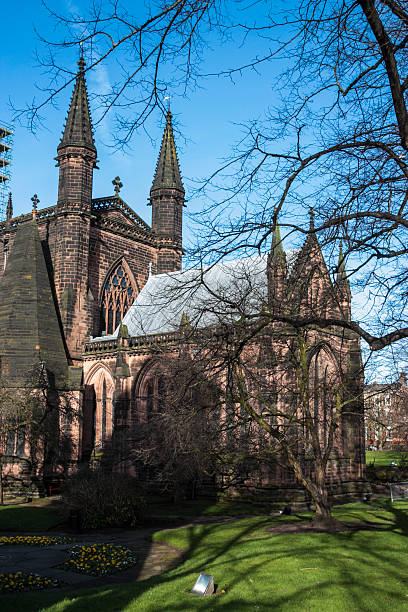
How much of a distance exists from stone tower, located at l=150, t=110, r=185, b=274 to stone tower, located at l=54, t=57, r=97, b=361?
21.2ft

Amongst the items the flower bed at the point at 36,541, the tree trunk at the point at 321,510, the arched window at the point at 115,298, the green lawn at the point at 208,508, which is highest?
the arched window at the point at 115,298

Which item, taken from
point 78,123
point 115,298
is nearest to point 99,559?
point 115,298

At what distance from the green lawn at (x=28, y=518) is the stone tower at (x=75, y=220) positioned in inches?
411

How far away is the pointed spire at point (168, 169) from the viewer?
39.1 metres

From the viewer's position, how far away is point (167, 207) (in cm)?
3962

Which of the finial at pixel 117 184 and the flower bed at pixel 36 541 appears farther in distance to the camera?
the finial at pixel 117 184

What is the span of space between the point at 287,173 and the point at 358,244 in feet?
4.26

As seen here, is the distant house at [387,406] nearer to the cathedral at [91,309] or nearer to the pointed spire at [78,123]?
the cathedral at [91,309]

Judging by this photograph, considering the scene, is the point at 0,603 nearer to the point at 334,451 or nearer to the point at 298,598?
the point at 298,598

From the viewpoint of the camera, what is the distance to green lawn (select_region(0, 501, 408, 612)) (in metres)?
8.48

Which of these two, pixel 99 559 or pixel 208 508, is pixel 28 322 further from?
pixel 99 559

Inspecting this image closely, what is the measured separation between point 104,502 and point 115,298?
61.8 ft

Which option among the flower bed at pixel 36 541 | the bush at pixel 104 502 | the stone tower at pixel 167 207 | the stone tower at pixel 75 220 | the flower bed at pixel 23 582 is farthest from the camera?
the stone tower at pixel 167 207

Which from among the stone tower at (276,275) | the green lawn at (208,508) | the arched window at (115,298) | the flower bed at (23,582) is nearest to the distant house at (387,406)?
the stone tower at (276,275)
